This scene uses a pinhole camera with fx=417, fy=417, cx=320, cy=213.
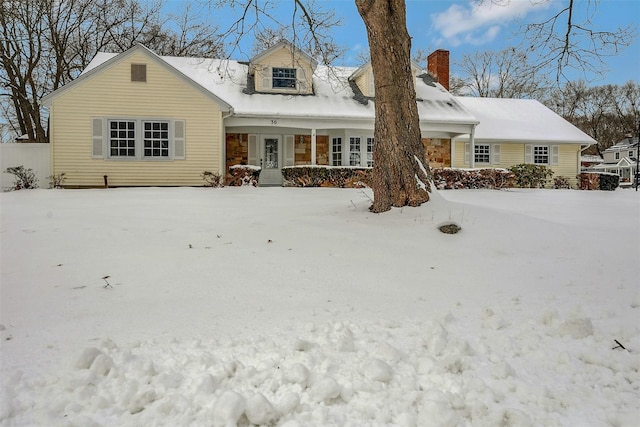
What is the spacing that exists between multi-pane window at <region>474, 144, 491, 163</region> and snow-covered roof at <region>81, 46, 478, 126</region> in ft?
10.4

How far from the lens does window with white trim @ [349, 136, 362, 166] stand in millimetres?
16703

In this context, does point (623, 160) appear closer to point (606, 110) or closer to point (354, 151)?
point (606, 110)

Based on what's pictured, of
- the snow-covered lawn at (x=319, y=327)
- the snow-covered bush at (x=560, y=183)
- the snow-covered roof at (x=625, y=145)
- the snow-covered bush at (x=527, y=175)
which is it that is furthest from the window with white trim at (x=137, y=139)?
the snow-covered roof at (x=625, y=145)

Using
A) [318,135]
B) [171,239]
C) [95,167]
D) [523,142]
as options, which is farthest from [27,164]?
[523,142]

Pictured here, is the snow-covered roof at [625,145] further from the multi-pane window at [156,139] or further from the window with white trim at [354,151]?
the multi-pane window at [156,139]

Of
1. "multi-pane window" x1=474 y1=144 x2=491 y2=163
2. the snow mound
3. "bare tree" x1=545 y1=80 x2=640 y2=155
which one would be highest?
"bare tree" x1=545 y1=80 x2=640 y2=155

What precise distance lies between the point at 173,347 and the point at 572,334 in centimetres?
249

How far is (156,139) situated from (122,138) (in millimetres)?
1049

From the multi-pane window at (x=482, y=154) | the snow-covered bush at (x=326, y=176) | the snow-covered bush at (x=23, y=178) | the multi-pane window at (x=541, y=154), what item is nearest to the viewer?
the snow-covered bush at (x=23, y=178)

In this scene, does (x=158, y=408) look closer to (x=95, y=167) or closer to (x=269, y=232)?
(x=269, y=232)

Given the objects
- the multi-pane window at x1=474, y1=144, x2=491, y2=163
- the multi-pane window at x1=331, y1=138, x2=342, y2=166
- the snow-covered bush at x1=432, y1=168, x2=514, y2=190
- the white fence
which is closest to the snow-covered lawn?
the snow-covered bush at x1=432, y1=168, x2=514, y2=190

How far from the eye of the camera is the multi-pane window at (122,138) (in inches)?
533

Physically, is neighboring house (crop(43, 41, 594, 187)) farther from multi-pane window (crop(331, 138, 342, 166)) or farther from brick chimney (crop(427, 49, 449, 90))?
brick chimney (crop(427, 49, 449, 90))

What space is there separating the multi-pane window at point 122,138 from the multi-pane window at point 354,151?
7.92 m
